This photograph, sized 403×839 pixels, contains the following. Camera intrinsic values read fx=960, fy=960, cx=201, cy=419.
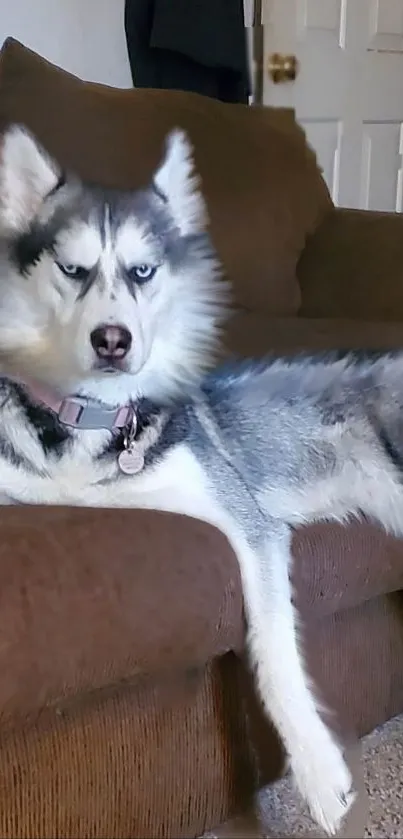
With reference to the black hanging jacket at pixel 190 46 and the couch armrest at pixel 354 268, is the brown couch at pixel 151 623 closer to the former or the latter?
the couch armrest at pixel 354 268

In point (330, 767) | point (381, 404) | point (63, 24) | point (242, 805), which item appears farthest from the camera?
point (63, 24)

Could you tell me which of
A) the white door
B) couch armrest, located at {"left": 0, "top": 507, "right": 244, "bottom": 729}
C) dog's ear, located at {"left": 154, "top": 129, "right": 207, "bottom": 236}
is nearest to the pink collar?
couch armrest, located at {"left": 0, "top": 507, "right": 244, "bottom": 729}

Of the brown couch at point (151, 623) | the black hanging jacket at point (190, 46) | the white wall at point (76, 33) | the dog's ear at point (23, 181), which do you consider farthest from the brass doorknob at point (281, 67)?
the dog's ear at point (23, 181)

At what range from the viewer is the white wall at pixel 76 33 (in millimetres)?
Result: 2105

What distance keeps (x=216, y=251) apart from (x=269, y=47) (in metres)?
1.28

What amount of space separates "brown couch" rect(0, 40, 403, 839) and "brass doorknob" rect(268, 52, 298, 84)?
1098mm

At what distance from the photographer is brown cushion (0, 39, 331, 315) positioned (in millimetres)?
1489

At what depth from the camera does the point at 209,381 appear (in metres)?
1.23

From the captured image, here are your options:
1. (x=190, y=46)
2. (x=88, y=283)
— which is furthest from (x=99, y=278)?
(x=190, y=46)

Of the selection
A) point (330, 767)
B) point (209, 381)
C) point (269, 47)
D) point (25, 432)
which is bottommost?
point (330, 767)

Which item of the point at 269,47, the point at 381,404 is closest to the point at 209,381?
the point at 381,404

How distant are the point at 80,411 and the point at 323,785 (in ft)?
1.58

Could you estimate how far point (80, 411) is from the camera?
1.09 meters

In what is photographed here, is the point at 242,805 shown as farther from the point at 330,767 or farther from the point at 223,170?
the point at 223,170
